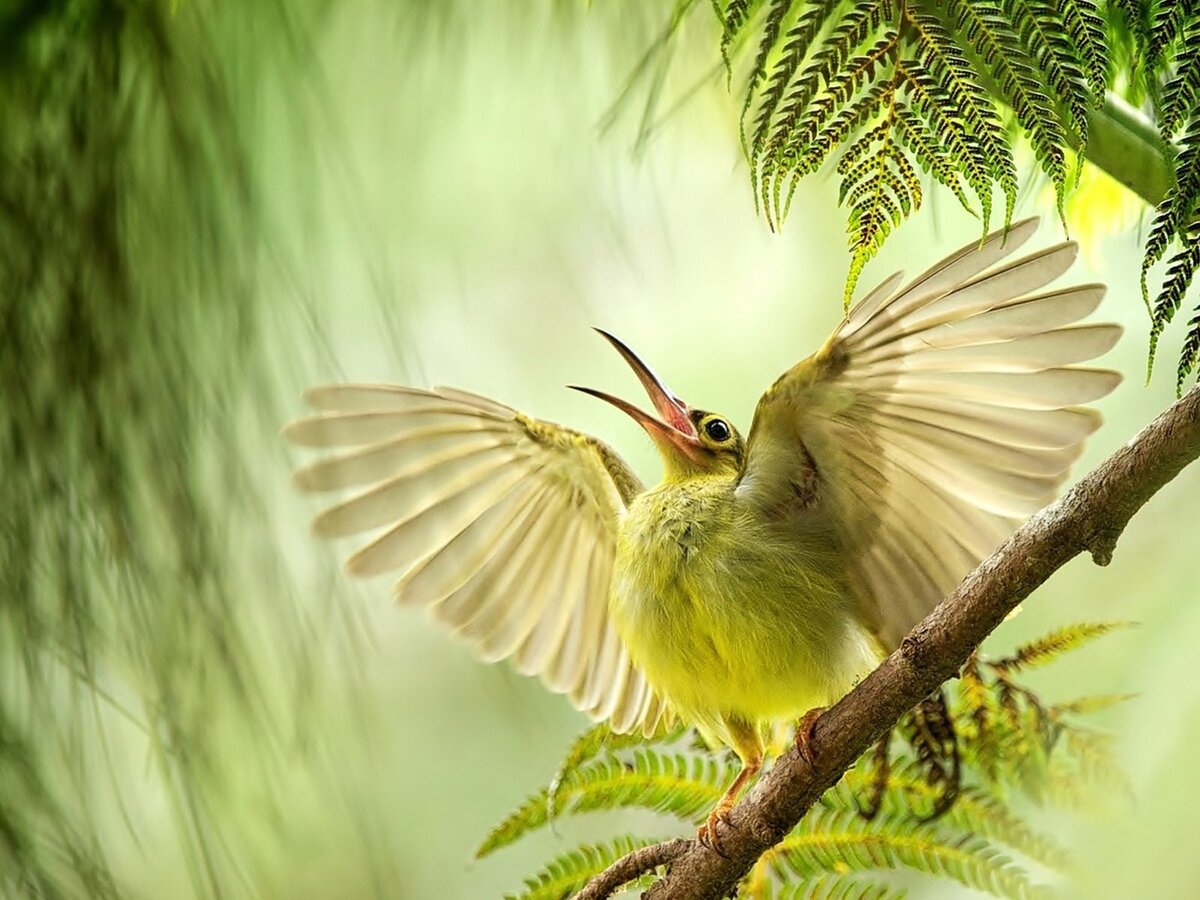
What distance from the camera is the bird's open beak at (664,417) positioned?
2330 mm

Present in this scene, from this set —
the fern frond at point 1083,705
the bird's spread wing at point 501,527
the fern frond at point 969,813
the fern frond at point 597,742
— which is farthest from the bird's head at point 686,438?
the fern frond at point 1083,705

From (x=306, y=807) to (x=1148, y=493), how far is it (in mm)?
794

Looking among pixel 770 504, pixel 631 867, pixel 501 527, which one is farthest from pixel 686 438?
pixel 631 867

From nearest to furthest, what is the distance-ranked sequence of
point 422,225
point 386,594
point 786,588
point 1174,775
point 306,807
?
point 306,807, point 422,225, point 786,588, point 386,594, point 1174,775

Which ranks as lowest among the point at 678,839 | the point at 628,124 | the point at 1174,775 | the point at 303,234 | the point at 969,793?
the point at 1174,775

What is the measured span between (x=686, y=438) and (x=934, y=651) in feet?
3.89

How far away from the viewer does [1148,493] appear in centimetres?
107

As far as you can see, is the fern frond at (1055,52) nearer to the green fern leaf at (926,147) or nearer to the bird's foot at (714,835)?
the green fern leaf at (926,147)

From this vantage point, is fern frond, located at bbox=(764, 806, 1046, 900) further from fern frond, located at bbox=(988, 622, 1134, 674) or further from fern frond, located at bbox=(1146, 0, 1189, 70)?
fern frond, located at bbox=(1146, 0, 1189, 70)

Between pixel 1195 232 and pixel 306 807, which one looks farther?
pixel 306 807

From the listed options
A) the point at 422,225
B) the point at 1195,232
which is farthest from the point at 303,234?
the point at 1195,232

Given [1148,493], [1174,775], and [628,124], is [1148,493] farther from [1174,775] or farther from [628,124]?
[1174,775]

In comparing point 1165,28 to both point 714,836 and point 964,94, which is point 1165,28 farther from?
point 714,836

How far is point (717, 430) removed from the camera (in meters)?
2.47
